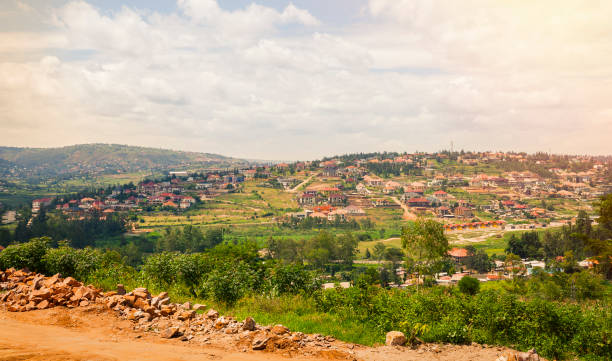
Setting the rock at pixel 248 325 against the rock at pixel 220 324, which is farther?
the rock at pixel 220 324

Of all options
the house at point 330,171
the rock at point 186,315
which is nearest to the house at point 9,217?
the rock at point 186,315

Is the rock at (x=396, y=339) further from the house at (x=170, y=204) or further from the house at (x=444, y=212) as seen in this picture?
the house at (x=170, y=204)

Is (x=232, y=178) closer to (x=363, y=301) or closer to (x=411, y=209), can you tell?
(x=411, y=209)

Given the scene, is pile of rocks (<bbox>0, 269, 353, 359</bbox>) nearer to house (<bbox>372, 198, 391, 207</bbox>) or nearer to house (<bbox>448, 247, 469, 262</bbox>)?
house (<bbox>448, 247, 469, 262</bbox>)

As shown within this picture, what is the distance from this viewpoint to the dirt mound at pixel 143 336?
5.37m

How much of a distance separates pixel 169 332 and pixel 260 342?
5.60ft

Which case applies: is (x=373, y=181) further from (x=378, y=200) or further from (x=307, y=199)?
(x=307, y=199)

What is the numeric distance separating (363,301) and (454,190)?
400 ft

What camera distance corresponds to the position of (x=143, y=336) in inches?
249

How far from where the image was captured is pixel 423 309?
7172mm

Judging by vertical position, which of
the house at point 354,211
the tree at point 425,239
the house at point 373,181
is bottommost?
the house at point 354,211

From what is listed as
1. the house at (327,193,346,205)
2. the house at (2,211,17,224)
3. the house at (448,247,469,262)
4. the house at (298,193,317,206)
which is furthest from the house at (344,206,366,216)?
the house at (2,211,17,224)

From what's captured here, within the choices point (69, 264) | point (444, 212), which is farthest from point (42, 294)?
point (444, 212)

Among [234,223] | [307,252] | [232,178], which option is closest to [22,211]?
[234,223]
